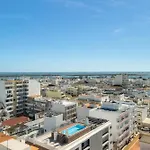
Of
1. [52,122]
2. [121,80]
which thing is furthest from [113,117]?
[121,80]

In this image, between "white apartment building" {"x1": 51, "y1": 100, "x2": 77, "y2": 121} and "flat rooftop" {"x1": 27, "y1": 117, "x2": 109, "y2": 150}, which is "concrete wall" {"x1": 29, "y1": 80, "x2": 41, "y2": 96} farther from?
"flat rooftop" {"x1": 27, "y1": 117, "x2": 109, "y2": 150}

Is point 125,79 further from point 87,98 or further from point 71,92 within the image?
point 87,98

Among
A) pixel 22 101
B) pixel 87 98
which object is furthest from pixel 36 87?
pixel 87 98

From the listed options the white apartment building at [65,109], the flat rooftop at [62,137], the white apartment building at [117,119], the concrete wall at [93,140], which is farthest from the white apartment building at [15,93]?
the concrete wall at [93,140]

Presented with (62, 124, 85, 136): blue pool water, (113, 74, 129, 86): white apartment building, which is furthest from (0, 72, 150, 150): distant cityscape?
(113, 74, 129, 86): white apartment building

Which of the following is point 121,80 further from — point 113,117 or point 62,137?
point 62,137
